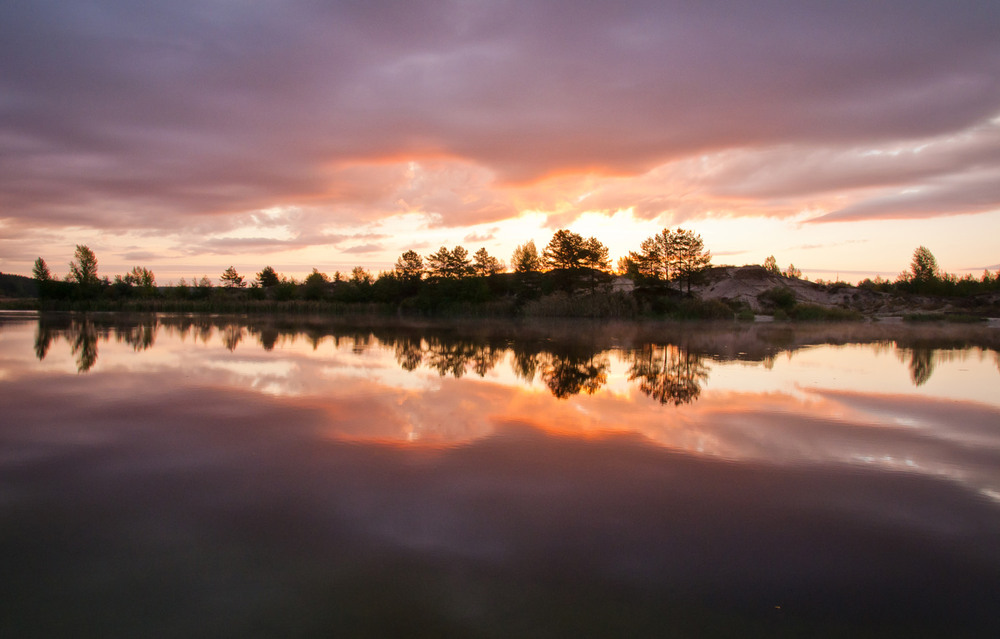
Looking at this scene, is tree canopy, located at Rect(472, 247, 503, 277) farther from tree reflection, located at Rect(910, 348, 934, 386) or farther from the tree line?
tree reflection, located at Rect(910, 348, 934, 386)

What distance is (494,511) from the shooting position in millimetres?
4715

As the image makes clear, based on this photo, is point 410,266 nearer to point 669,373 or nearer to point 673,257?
point 673,257

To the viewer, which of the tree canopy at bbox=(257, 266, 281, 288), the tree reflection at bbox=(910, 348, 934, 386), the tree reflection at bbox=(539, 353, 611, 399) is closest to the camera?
the tree reflection at bbox=(539, 353, 611, 399)

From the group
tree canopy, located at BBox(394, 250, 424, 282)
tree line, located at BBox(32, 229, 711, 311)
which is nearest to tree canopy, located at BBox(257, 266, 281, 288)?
tree line, located at BBox(32, 229, 711, 311)

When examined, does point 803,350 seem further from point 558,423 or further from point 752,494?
point 752,494

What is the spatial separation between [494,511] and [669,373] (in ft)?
29.9

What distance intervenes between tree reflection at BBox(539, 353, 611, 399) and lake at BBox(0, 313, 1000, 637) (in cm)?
33

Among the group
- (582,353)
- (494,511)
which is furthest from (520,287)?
(494,511)

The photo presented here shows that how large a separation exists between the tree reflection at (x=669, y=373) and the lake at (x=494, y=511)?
226 millimetres

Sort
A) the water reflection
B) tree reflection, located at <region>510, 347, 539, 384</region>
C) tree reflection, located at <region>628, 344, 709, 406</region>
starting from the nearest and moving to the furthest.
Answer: tree reflection, located at <region>628, 344, 709, 406</region> < the water reflection < tree reflection, located at <region>510, 347, 539, 384</region>

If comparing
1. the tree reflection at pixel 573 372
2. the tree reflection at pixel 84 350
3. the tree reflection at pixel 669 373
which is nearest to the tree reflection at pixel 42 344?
the tree reflection at pixel 84 350

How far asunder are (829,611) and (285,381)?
10194 mm

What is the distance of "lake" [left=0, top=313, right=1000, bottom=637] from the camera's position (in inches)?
130

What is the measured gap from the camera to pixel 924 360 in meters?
16.2
